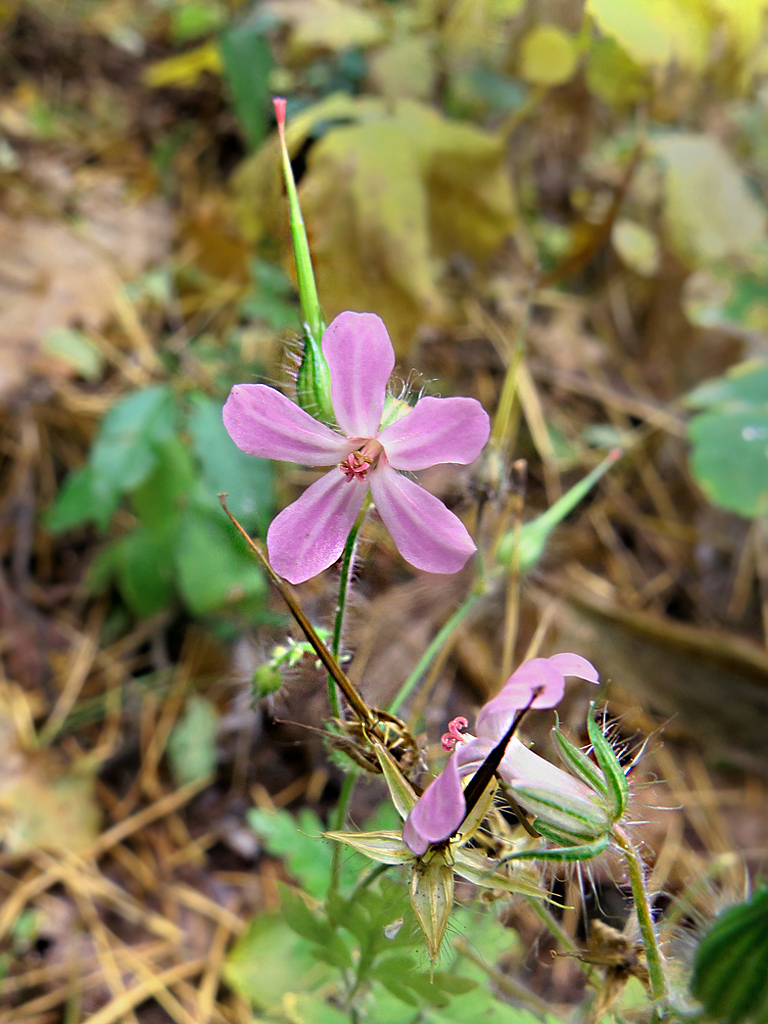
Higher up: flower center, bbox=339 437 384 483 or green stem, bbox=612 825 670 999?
flower center, bbox=339 437 384 483

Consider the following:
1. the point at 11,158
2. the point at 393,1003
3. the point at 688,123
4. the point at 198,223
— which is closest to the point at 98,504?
the point at 393,1003

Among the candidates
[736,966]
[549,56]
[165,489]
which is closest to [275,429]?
[736,966]

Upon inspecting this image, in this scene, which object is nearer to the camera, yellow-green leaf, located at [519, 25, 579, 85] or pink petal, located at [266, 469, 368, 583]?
pink petal, located at [266, 469, 368, 583]

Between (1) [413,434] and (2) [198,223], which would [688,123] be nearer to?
(2) [198,223]

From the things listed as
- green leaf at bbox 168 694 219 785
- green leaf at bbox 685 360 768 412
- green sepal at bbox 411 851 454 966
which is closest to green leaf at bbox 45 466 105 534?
green leaf at bbox 168 694 219 785

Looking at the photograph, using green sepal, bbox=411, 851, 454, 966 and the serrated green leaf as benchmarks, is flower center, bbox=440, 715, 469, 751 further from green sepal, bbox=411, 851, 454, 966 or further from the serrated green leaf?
the serrated green leaf

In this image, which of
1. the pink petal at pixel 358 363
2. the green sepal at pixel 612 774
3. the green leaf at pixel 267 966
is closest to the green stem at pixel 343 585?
the pink petal at pixel 358 363

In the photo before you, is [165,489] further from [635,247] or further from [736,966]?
[635,247]
